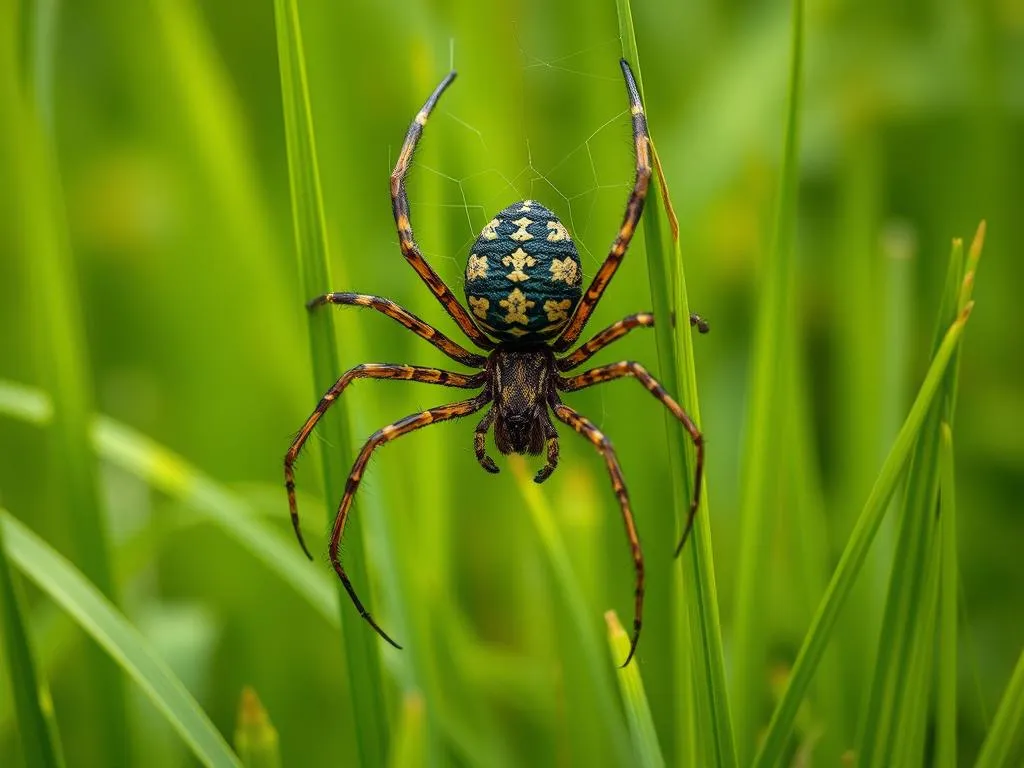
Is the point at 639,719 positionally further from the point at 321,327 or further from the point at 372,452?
the point at 372,452

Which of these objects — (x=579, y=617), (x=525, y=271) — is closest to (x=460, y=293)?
(x=525, y=271)

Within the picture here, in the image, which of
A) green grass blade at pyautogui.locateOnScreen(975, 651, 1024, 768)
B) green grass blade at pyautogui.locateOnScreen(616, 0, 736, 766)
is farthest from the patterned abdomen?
green grass blade at pyautogui.locateOnScreen(975, 651, 1024, 768)

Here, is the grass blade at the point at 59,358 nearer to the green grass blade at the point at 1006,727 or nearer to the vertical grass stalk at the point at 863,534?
the vertical grass stalk at the point at 863,534

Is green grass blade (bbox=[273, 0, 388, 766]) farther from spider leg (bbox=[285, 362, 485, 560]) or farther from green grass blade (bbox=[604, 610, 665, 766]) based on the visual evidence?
green grass blade (bbox=[604, 610, 665, 766])

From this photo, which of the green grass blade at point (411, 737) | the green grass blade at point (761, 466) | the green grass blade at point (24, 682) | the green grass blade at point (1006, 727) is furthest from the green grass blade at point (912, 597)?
the green grass blade at point (24, 682)

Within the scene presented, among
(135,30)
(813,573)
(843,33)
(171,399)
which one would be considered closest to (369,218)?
(171,399)

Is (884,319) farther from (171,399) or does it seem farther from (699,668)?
(171,399)
